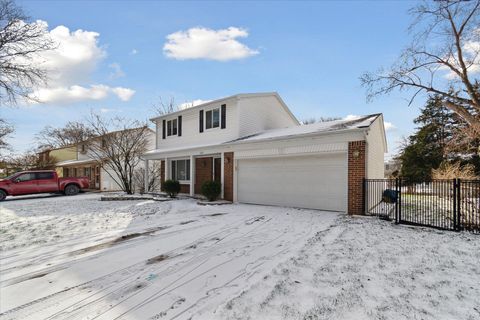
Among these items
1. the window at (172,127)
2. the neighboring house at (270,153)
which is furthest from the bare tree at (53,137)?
the neighboring house at (270,153)

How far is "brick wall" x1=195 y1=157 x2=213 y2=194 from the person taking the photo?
590 inches

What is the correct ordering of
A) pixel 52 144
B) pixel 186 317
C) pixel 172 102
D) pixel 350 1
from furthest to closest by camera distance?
pixel 52 144 < pixel 172 102 < pixel 350 1 < pixel 186 317

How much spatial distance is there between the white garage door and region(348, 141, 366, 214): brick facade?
1.09 ft

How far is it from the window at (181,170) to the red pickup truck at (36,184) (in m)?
8.00

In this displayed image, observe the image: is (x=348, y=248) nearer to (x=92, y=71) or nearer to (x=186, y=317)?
(x=186, y=317)

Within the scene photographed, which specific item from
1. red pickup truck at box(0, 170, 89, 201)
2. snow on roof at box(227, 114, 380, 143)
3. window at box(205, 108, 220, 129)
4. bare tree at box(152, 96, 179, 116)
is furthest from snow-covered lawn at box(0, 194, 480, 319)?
bare tree at box(152, 96, 179, 116)

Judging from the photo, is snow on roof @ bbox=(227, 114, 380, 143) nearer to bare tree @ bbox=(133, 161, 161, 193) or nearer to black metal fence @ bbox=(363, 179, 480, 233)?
black metal fence @ bbox=(363, 179, 480, 233)

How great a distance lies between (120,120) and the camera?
60.0ft

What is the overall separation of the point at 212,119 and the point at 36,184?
41.4 feet

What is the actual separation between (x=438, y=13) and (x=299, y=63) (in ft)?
28.8

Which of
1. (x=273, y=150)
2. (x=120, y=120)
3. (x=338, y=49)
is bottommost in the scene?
(x=273, y=150)

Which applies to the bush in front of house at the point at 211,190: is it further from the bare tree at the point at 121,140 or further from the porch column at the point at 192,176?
the bare tree at the point at 121,140

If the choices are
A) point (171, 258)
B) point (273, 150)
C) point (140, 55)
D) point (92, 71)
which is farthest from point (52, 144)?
point (171, 258)

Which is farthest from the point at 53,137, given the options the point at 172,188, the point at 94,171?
the point at 172,188
